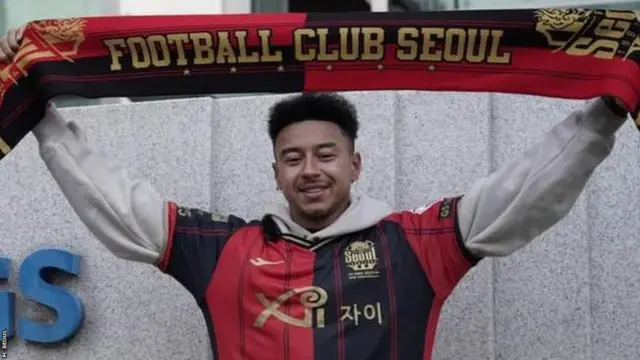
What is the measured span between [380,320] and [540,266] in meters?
1.15

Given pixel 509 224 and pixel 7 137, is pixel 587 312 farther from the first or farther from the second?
pixel 7 137

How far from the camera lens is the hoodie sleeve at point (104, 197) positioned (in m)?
3.19

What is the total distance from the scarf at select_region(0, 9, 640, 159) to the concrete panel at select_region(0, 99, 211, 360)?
1.14m

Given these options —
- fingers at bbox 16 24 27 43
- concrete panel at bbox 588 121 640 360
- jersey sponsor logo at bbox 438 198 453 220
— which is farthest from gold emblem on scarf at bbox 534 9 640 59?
fingers at bbox 16 24 27 43

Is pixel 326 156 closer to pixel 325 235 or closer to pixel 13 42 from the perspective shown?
pixel 325 235

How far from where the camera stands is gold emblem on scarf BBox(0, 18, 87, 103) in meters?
3.15

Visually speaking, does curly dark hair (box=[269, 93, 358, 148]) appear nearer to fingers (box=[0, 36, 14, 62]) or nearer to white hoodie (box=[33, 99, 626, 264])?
white hoodie (box=[33, 99, 626, 264])

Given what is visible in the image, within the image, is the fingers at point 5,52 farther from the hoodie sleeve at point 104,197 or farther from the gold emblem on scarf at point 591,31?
the gold emblem on scarf at point 591,31

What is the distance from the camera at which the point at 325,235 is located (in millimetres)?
3199

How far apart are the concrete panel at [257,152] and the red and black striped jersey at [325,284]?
3.02 ft

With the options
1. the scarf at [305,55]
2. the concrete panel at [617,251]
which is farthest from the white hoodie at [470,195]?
the concrete panel at [617,251]

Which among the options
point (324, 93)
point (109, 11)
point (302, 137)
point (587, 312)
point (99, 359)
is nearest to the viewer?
point (302, 137)

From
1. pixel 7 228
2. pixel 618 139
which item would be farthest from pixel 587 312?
pixel 7 228

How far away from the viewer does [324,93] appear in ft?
11.4
